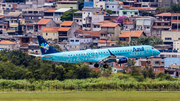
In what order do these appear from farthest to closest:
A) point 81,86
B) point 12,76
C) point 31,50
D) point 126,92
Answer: point 31,50 < point 12,76 < point 81,86 < point 126,92

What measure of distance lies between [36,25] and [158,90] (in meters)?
82.3

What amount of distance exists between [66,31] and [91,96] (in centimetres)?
7291

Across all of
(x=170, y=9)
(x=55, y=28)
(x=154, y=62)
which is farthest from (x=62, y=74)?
(x=170, y=9)

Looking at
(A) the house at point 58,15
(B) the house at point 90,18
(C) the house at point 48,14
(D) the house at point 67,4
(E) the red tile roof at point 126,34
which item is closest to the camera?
(E) the red tile roof at point 126,34

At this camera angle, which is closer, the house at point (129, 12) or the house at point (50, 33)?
the house at point (50, 33)

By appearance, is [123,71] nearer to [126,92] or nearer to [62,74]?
[62,74]

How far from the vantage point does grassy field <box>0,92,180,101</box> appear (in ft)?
245

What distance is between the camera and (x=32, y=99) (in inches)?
2933

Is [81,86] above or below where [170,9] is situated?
below

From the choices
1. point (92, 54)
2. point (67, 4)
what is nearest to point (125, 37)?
point (67, 4)

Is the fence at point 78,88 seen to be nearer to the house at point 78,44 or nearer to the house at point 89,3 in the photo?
the house at point 78,44

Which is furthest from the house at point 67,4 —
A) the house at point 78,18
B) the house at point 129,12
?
the house at point 129,12

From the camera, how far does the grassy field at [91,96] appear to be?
74812 mm

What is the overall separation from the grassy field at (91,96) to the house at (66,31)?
67925mm
